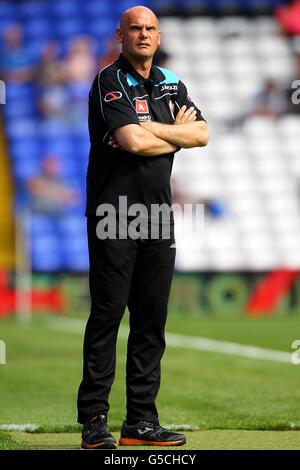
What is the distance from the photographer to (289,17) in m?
19.4

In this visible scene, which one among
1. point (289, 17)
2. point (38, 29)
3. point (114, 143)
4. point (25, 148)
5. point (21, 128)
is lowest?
point (114, 143)

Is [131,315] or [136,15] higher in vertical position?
[136,15]

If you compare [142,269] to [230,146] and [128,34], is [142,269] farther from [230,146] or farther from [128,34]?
[230,146]

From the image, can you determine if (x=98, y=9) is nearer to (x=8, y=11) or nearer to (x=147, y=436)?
(x=8, y=11)

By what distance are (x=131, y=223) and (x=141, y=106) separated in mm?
557

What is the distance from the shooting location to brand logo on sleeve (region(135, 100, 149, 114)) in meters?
4.02

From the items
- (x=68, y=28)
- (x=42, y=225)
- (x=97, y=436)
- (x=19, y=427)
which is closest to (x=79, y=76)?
(x=68, y=28)

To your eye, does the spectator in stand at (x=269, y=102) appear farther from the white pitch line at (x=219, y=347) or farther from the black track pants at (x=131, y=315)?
the black track pants at (x=131, y=315)

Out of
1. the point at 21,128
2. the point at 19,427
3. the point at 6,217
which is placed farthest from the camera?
the point at 21,128

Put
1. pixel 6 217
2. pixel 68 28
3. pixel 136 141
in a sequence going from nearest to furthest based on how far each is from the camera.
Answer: pixel 136 141 → pixel 6 217 → pixel 68 28

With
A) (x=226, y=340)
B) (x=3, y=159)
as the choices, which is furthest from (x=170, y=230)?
(x=3, y=159)

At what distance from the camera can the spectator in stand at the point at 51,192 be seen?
16.2m

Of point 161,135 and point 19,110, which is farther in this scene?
point 19,110

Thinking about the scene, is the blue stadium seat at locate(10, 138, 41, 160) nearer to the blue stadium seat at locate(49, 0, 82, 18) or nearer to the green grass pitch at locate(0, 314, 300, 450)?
the blue stadium seat at locate(49, 0, 82, 18)
